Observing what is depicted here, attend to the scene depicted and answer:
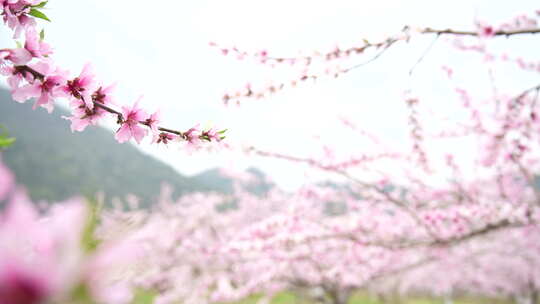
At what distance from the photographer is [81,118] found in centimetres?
142

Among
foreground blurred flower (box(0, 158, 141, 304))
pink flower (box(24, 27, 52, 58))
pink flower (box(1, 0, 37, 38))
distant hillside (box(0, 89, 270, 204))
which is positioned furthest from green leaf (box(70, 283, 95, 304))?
distant hillside (box(0, 89, 270, 204))

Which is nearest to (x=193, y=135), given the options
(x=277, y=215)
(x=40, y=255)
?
(x=40, y=255)

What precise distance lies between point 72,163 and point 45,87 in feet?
218

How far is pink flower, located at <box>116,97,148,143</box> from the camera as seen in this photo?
139cm

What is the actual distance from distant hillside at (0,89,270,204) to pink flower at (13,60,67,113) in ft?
156

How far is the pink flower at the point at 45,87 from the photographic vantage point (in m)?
1.29

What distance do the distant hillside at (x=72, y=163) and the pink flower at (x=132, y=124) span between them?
47.5 m

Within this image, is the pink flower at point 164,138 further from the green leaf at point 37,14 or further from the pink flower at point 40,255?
the pink flower at point 40,255

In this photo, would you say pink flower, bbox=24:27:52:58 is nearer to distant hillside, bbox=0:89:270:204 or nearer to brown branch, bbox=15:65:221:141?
brown branch, bbox=15:65:221:141

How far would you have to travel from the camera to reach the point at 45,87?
4.41 ft

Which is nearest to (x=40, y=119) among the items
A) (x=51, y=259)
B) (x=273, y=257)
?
(x=273, y=257)

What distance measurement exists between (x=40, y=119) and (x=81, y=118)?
89527 millimetres

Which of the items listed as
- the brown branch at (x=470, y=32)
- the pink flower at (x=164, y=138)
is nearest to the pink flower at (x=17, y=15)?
the pink flower at (x=164, y=138)

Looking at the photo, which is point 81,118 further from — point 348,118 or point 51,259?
point 348,118
